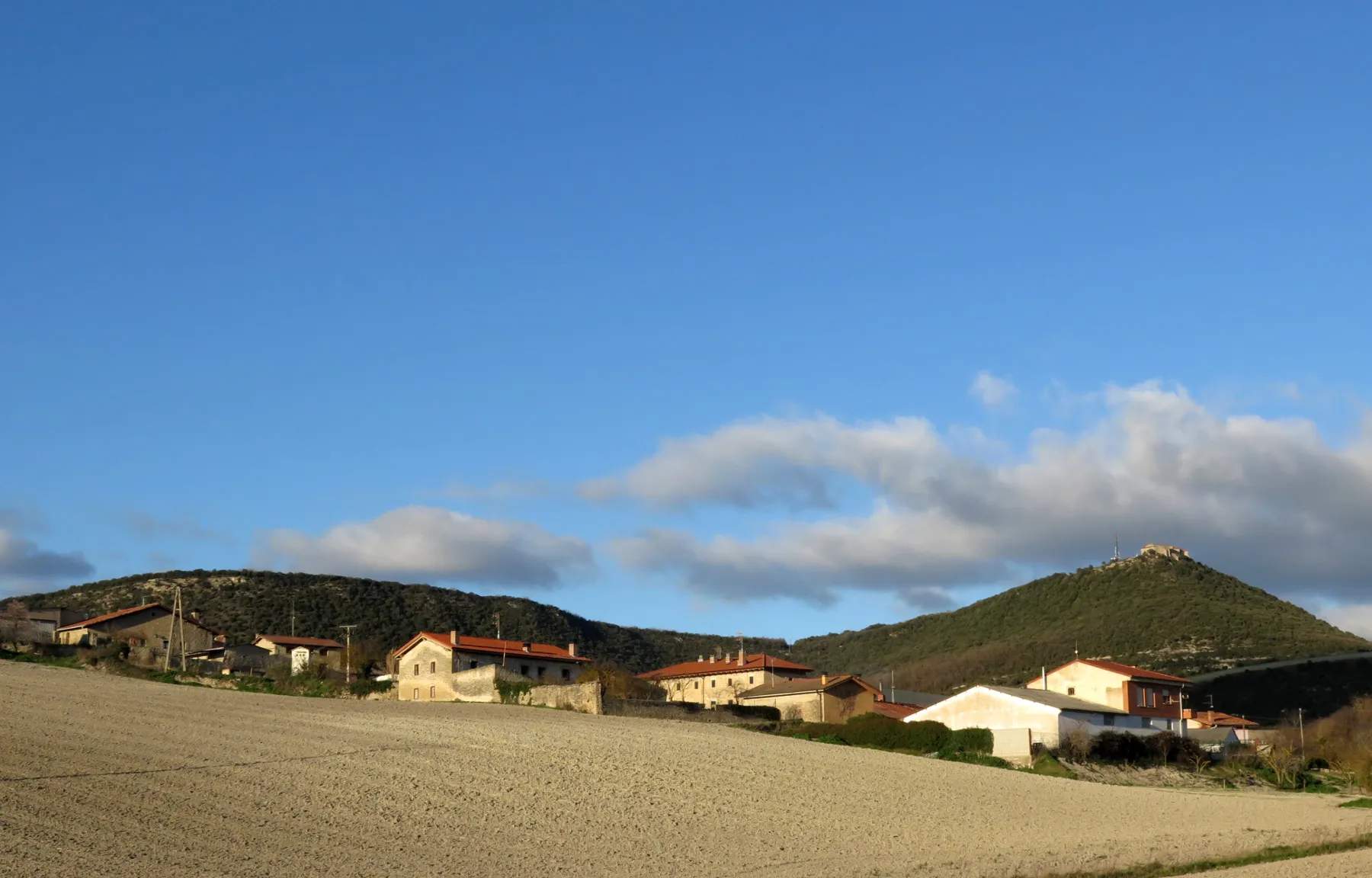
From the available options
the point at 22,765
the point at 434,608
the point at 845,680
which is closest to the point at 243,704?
the point at 22,765

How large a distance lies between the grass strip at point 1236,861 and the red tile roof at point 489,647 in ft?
180

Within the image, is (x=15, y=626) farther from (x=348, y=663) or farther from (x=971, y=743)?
(x=971, y=743)

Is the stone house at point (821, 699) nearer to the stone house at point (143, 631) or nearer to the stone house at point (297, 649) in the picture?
the stone house at point (297, 649)

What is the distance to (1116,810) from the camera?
168ft

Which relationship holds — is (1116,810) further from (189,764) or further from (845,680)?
(845,680)

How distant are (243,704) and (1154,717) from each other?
185ft

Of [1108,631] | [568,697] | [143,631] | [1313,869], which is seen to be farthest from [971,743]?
[1108,631]

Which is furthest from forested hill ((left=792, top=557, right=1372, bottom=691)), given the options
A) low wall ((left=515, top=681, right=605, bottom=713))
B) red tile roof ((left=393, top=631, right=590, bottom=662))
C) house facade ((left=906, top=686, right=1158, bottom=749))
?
low wall ((left=515, top=681, right=605, bottom=713))

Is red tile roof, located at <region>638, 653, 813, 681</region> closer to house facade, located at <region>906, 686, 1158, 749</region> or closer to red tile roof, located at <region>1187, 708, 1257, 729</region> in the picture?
house facade, located at <region>906, 686, 1158, 749</region>

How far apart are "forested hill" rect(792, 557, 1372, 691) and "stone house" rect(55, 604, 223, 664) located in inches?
2602

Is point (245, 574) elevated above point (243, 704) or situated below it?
above

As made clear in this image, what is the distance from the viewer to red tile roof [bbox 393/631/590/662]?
86438 millimetres

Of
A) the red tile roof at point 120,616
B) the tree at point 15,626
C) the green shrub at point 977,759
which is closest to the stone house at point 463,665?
the red tile roof at point 120,616

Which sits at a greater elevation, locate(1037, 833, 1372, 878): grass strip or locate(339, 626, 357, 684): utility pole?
locate(339, 626, 357, 684): utility pole
